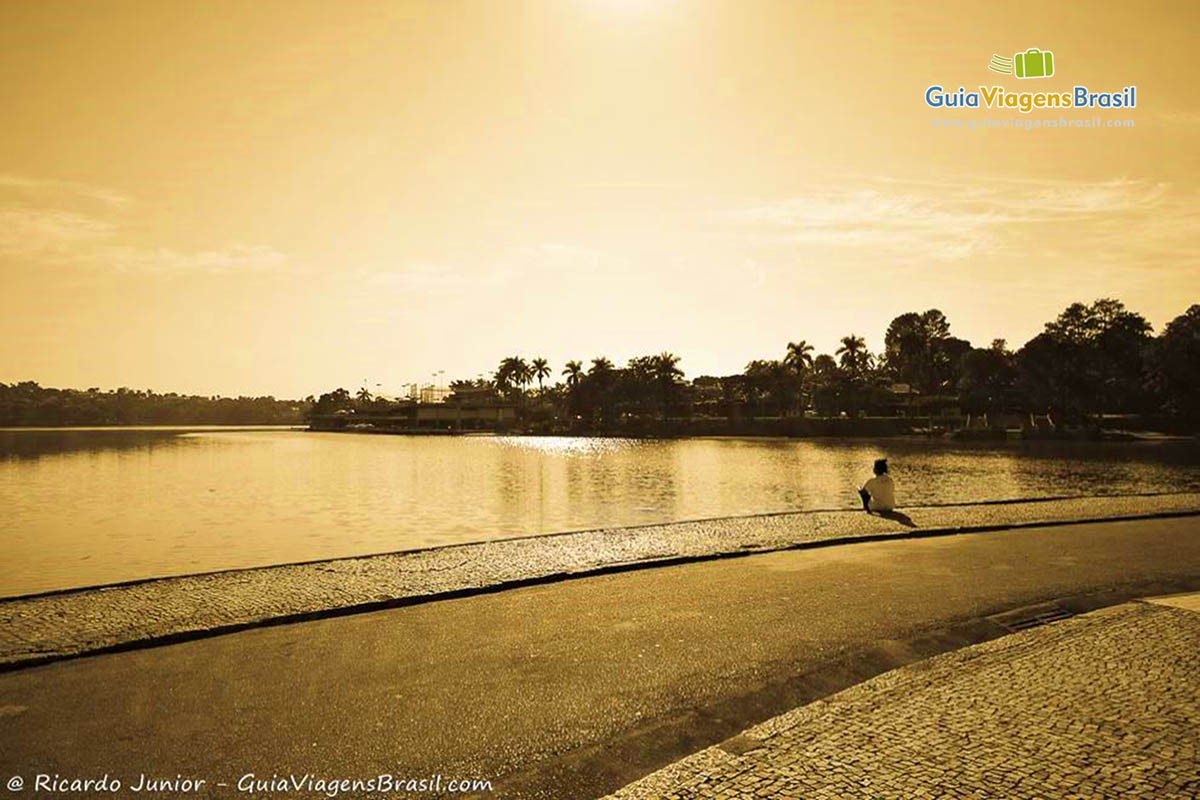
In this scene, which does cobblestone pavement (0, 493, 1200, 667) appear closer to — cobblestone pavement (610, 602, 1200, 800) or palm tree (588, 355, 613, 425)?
cobblestone pavement (610, 602, 1200, 800)

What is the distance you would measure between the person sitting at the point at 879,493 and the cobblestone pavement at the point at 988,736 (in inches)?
438

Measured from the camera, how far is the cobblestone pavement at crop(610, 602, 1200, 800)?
4.54 meters

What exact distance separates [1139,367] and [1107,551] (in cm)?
9211

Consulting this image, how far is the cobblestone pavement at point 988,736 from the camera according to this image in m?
4.54

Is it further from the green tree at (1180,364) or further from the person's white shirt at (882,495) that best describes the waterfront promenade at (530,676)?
the green tree at (1180,364)

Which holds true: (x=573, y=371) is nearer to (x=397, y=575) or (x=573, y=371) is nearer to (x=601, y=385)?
(x=601, y=385)

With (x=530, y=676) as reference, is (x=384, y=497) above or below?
below

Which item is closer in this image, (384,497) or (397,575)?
(397,575)

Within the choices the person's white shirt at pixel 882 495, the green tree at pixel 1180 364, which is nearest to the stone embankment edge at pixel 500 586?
the person's white shirt at pixel 882 495

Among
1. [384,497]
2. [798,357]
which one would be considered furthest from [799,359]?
[384,497]

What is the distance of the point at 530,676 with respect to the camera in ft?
22.9

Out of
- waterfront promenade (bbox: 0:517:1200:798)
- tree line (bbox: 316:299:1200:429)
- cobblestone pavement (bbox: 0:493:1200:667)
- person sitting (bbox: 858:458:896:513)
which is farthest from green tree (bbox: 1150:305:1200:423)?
waterfront promenade (bbox: 0:517:1200:798)

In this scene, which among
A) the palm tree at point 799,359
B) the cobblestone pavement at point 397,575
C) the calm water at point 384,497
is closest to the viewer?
the cobblestone pavement at point 397,575

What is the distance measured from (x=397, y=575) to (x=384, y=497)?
895 inches
